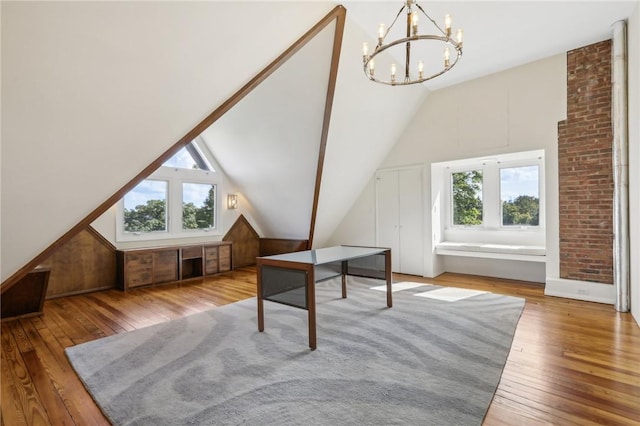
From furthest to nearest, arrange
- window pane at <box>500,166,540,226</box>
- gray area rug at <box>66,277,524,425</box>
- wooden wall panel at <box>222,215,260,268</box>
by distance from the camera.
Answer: wooden wall panel at <box>222,215,260,268</box>, window pane at <box>500,166,540,226</box>, gray area rug at <box>66,277,524,425</box>

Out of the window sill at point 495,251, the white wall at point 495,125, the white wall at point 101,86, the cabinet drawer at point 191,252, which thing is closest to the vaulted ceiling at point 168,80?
the white wall at point 101,86

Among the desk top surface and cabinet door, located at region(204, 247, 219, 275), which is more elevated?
the desk top surface

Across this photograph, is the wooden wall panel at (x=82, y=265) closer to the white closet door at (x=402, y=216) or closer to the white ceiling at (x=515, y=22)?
the white closet door at (x=402, y=216)

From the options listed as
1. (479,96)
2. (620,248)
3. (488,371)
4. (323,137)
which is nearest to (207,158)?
(323,137)

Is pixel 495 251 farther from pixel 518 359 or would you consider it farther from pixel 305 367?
pixel 305 367

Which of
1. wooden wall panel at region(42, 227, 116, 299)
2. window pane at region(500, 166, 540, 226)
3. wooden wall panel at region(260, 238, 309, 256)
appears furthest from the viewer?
wooden wall panel at region(260, 238, 309, 256)

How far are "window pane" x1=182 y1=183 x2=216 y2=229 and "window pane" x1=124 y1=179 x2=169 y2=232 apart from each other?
1.28ft

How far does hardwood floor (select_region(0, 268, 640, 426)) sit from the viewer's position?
1731mm

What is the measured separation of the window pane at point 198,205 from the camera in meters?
5.93

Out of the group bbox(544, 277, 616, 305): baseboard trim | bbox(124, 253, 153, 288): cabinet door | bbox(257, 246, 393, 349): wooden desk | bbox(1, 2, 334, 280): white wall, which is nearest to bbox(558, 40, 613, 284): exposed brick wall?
bbox(544, 277, 616, 305): baseboard trim

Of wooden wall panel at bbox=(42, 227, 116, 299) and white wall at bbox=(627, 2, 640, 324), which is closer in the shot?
white wall at bbox=(627, 2, 640, 324)

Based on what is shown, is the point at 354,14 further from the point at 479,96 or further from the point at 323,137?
the point at 479,96

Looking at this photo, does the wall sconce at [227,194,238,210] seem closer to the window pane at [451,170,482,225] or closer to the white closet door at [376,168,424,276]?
the white closet door at [376,168,424,276]

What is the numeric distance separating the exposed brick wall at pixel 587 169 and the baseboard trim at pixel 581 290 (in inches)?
2.8
